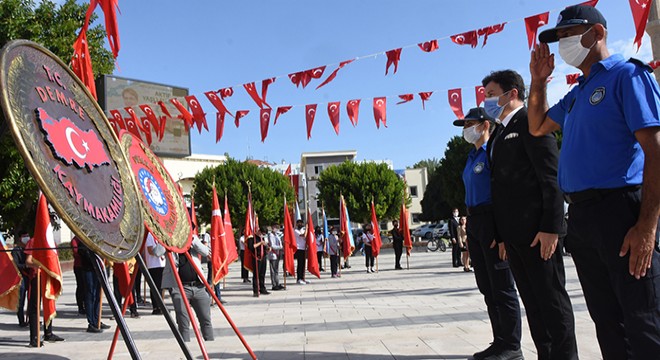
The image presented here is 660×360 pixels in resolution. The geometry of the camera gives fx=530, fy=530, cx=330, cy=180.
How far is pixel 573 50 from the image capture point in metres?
2.50

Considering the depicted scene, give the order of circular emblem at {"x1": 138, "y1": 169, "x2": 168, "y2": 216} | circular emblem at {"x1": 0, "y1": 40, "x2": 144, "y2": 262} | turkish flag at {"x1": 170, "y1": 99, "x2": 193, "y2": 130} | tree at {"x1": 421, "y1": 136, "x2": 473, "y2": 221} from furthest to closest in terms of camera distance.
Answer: tree at {"x1": 421, "y1": 136, "x2": 473, "y2": 221}
turkish flag at {"x1": 170, "y1": 99, "x2": 193, "y2": 130}
circular emblem at {"x1": 138, "y1": 169, "x2": 168, "y2": 216}
circular emblem at {"x1": 0, "y1": 40, "x2": 144, "y2": 262}

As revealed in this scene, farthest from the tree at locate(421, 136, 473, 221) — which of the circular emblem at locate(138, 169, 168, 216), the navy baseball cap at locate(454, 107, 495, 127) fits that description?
the circular emblem at locate(138, 169, 168, 216)

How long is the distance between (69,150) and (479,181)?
9.42ft

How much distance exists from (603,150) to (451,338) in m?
3.24

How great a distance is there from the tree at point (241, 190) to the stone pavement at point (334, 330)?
3118 cm

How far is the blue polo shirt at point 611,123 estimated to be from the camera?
7.02 feet

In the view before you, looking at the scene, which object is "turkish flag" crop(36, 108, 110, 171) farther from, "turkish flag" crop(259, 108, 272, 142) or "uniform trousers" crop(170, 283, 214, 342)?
"turkish flag" crop(259, 108, 272, 142)

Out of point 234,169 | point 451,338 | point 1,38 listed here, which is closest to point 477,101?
point 451,338

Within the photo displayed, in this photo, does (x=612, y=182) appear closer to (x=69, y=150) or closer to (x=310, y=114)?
(x=69, y=150)

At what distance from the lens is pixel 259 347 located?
532 cm

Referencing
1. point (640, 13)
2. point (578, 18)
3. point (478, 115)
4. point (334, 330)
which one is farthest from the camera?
point (640, 13)

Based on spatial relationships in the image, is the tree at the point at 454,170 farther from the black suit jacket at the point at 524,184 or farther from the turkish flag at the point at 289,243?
the black suit jacket at the point at 524,184

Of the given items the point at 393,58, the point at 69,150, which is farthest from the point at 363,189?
the point at 69,150

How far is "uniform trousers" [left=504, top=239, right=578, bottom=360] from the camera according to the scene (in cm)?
321
